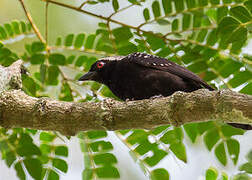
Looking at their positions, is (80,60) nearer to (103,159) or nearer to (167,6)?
(167,6)

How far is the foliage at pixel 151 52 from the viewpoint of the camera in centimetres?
410

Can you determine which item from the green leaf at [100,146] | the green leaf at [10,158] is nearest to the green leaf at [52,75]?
the green leaf at [100,146]

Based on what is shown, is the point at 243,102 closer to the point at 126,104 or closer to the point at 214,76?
the point at 126,104

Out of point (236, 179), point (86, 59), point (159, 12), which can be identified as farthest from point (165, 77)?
point (236, 179)

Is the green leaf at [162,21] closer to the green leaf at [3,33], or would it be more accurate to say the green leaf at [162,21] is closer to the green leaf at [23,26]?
the green leaf at [23,26]

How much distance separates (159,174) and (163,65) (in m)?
1.20

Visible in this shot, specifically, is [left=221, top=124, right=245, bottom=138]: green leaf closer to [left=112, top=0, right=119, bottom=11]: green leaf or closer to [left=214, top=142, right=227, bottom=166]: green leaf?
[left=214, top=142, right=227, bottom=166]: green leaf

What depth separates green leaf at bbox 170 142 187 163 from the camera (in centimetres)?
425

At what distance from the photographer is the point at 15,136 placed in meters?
4.05

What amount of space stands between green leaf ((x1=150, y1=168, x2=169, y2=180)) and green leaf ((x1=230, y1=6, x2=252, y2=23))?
1.58 metres

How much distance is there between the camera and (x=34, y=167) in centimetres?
390

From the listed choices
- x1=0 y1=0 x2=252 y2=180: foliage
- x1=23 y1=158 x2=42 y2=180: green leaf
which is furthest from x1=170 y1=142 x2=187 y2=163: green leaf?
x1=23 y1=158 x2=42 y2=180: green leaf

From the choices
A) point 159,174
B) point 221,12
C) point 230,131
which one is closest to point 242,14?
point 221,12

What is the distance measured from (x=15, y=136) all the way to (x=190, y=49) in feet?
6.50
